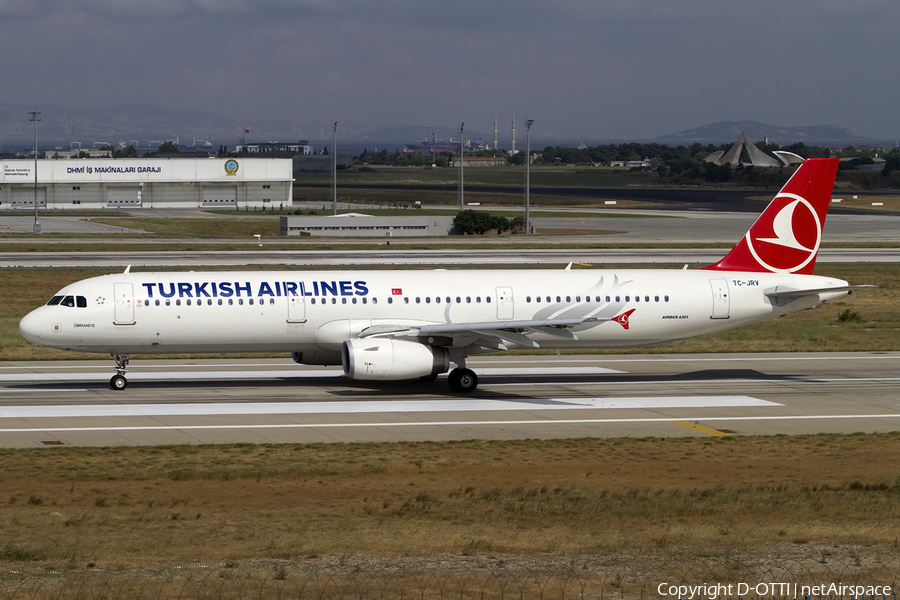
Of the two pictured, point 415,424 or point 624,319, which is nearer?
point 415,424

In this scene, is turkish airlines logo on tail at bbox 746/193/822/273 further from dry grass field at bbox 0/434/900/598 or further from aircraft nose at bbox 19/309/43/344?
aircraft nose at bbox 19/309/43/344

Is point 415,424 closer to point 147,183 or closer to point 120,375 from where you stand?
point 120,375

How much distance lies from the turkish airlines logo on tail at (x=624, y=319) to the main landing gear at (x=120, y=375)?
1711cm

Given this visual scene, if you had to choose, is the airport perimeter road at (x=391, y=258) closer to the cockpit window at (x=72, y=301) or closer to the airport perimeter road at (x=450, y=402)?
the airport perimeter road at (x=450, y=402)

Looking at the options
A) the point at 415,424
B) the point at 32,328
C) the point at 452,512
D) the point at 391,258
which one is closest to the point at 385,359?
the point at 415,424

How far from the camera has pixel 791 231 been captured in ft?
133

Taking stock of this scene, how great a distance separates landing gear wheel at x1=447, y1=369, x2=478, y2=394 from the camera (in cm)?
3672

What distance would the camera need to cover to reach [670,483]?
2453cm

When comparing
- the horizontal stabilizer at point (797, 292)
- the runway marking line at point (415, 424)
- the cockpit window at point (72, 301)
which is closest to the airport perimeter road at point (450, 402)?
the runway marking line at point (415, 424)

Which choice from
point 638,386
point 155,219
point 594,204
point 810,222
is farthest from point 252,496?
point 594,204

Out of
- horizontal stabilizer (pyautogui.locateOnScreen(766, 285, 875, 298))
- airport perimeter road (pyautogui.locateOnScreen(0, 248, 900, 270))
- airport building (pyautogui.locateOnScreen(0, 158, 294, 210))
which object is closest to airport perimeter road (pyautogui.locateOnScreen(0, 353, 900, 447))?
horizontal stabilizer (pyautogui.locateOnScreen(766, 285, 875, 298))

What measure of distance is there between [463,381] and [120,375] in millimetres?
11739

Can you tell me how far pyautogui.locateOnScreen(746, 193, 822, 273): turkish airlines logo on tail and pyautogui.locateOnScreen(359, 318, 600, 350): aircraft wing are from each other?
799 centimetres

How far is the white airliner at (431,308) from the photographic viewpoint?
116ft
